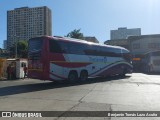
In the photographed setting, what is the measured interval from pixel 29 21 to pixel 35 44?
49622mm

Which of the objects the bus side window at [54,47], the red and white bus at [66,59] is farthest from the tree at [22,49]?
the bus side window at [54,47]

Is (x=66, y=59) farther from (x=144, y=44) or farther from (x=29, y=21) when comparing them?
(x=29, y=21)

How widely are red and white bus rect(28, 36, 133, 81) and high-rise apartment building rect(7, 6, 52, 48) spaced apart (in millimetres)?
39179

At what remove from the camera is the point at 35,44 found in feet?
69.3

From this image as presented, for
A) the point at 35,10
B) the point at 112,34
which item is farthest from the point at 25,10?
the point at 112,34

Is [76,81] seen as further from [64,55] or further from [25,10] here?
[25,10]

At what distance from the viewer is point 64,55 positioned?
22250 mm

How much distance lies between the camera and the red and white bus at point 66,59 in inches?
812

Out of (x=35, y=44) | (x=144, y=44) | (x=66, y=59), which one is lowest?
(x=66, y=59)

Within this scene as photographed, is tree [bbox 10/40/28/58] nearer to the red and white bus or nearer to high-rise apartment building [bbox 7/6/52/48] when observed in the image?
high-rise apartment building [bbox 7/6/52/48]

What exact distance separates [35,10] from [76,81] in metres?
47.3

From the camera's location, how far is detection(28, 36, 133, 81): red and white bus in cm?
2062

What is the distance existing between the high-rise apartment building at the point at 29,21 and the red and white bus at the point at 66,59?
3918cm

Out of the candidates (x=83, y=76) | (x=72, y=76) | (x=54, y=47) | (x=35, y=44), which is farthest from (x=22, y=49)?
(x=54, y=47)
